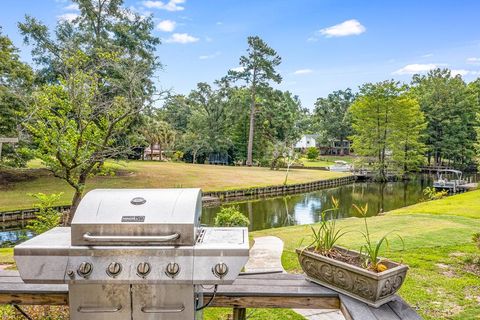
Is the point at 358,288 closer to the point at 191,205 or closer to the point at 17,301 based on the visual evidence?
the point at 191,205

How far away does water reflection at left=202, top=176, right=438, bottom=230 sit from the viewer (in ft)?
53.6

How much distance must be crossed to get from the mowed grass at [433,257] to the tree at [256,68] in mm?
28417

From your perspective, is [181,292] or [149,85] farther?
[149,85]

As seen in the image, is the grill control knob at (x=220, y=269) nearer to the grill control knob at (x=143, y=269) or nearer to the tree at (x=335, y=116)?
the grill control knob at (x=143, y=269)

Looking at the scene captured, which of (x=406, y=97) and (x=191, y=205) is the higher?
(x=406, y=97)

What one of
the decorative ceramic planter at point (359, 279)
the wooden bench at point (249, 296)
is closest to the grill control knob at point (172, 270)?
the wooden bench at point (249, 296)

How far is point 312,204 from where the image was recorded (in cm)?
2070

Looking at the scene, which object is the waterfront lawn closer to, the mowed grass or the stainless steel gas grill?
the mowed grass

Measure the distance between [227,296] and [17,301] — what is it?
146 cm

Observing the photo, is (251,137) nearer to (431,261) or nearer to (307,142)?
(307,142)

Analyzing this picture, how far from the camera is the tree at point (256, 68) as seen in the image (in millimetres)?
36781

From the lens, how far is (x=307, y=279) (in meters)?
2.74

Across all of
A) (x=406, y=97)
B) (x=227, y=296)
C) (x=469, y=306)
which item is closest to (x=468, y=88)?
(x=406, y=97)

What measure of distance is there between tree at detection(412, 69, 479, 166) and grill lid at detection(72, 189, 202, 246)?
130 feet
